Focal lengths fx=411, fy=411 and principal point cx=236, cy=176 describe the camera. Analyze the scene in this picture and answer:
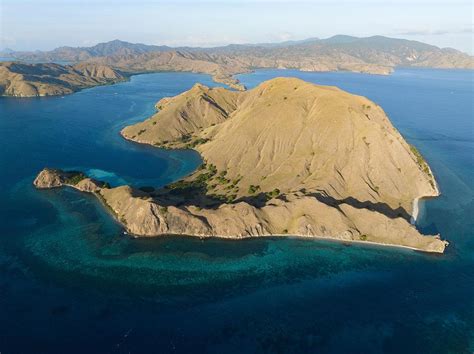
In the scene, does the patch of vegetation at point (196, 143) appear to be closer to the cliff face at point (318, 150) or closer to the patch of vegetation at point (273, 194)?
the cliff face at point (318, 150)

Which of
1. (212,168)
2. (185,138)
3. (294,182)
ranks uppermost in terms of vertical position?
(294,182)

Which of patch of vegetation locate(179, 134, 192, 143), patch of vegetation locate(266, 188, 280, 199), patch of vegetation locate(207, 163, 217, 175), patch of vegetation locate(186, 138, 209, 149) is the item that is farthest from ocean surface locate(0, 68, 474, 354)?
patch of vegetation locate(179, 134, 192, 143)

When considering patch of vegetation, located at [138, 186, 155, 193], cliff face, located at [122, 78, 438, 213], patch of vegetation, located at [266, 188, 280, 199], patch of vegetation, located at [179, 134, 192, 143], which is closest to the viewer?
patch of vegetation, located at [266, 188, 280, 199]

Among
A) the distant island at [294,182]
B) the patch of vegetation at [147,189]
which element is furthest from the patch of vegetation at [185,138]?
the patch of vegetation at [147,189]

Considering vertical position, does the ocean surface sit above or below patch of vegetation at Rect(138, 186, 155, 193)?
below

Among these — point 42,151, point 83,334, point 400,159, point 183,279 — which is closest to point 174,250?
point 183,279

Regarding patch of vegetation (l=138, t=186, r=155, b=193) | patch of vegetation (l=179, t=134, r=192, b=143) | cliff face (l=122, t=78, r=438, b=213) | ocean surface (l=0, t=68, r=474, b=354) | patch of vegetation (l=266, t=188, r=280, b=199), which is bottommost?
ocean surface (l=0, t=68, r=474, b=354)

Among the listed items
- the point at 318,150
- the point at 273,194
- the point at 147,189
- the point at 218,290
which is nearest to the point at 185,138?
the point at 147,189

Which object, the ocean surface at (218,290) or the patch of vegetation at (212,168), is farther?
the patch of vegetation at (212,168)

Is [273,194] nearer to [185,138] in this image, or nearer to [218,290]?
[218,290]

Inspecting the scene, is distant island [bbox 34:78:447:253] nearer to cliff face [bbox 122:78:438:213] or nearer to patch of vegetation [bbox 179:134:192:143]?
cliff face [bbox 122:78:438:213]
